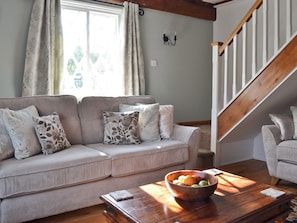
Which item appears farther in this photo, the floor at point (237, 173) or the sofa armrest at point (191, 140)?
the sofa armrest at point (191, 140)

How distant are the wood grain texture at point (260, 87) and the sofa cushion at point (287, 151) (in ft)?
1.77

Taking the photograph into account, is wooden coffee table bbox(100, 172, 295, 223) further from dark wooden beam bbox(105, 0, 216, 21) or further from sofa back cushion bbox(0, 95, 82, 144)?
dark wooden beam bbox(105, 0, 216, 21)

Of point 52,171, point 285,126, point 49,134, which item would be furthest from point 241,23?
point 52,171

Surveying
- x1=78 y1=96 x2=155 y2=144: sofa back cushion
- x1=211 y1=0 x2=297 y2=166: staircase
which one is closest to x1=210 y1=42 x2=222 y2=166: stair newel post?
x1=211 y1=0 x2=297 y2=166: staircase

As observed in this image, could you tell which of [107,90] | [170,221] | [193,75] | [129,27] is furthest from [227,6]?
[170,221]

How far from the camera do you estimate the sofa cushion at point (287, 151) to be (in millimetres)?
2951

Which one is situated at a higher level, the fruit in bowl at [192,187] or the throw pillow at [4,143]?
the throw pillow at [4,143]

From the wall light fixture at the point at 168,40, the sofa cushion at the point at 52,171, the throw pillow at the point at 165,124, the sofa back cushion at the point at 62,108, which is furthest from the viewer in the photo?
the wall light fixture at the point at 168,40

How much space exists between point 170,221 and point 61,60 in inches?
104

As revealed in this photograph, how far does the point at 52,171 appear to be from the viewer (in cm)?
221

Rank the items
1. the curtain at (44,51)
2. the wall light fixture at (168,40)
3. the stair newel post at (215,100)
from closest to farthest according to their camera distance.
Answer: the curtain at (44,51) < the stair newel post at (215,100) < the wall light fixture at (168,40)

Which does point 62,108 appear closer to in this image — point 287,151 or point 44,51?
point 44,51

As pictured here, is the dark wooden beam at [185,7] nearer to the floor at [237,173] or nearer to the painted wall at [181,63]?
the painted wall at [181,63]

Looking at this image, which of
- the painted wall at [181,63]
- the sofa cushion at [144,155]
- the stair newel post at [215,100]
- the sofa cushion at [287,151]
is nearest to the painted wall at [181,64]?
the painted wall at [181,63]
